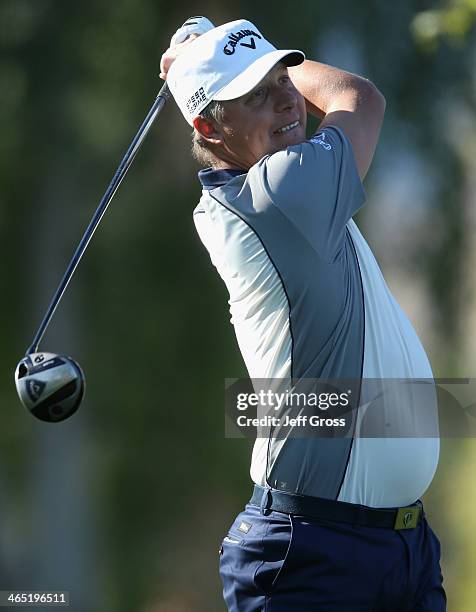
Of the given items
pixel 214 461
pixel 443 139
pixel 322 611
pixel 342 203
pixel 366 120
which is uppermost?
pixel 443 139

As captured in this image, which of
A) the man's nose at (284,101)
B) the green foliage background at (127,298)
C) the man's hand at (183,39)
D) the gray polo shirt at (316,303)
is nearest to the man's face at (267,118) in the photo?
the man's nose at (284,101)

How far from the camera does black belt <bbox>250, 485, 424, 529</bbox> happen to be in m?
2.34

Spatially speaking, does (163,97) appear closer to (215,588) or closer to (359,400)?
(359,400)

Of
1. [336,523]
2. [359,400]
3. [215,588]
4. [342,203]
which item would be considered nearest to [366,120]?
[342,203]

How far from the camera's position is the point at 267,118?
2533 millimetres

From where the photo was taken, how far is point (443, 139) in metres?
7.52

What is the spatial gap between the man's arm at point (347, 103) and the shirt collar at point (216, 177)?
0.22m

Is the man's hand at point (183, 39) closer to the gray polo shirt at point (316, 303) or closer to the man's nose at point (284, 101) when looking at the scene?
the man's nose at point (284, 101)

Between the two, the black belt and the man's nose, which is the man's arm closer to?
the man's nose

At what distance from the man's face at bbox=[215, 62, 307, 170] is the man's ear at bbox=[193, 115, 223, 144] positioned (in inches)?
1.4

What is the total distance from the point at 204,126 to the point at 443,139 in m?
5.14

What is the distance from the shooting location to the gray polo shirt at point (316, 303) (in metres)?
2.32

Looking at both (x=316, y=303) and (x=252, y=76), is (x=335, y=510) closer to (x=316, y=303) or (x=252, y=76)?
(x=316, y=303)

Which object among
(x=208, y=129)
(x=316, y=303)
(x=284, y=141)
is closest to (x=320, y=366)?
(x=316, y=303)
